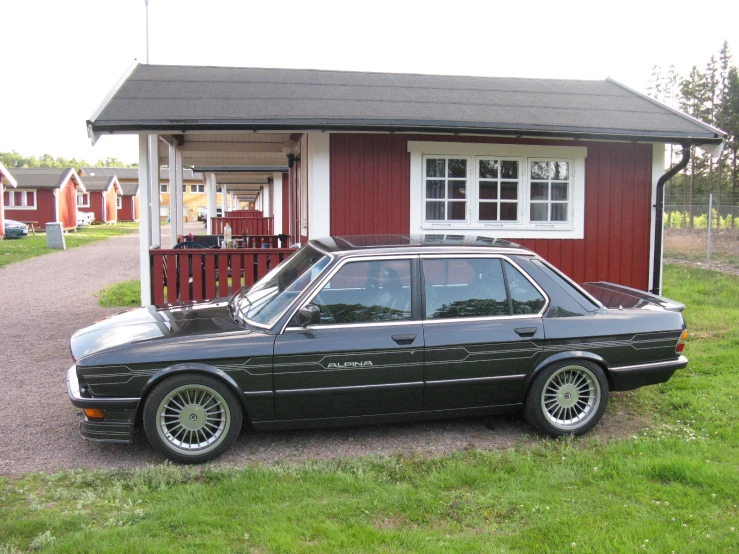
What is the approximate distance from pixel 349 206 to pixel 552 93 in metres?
4.05

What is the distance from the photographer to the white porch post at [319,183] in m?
8.95

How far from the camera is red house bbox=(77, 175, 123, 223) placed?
58062mm

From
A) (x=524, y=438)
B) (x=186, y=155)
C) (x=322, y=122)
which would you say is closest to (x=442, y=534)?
(x=524, y=438)

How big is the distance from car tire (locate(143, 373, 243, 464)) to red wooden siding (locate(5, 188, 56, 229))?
40.9m

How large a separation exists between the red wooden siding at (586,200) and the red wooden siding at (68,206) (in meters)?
37.9

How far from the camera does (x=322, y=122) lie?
830 cm

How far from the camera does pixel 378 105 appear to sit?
30.5 ft

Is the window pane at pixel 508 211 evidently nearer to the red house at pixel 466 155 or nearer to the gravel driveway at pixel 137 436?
the red house at pixel 466 155

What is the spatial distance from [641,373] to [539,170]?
4.71 m

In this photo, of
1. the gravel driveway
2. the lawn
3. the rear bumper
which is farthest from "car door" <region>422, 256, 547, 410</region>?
the rear bumper

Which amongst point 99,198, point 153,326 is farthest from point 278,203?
point 99,198

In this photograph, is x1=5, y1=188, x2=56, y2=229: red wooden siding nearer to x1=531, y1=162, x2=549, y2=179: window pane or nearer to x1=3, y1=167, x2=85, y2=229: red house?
x1=3, y1=167, x2=85, y2=229: red house

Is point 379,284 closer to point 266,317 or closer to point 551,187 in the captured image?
point 266,317

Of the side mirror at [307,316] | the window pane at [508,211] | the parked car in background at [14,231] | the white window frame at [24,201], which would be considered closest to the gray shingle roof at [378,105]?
the window pane at [508,211]
